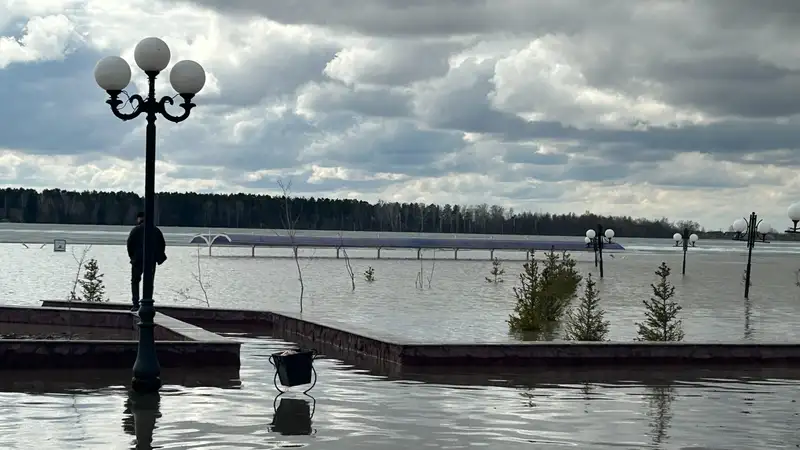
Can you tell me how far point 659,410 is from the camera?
13.1m

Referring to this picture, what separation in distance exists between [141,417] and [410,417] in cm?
270

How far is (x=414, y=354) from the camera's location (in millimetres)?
16562

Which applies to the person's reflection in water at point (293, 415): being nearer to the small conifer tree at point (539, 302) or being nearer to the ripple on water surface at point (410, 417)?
the ripple on water surface at point (410, 417)

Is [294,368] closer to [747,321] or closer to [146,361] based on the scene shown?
[146,361]

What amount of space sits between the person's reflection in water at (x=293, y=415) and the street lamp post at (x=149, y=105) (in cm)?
154

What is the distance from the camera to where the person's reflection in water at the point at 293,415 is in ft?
37.4

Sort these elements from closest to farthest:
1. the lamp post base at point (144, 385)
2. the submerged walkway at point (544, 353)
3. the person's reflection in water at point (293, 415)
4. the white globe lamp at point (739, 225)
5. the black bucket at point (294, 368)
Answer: the person's reflection in water at point (293, 415) < the lamp post base at point (144, 385) < the black bucket at point (294, 368) < the submerged walkway at point (544, 353) < the white globe lamp at point (739, 225)

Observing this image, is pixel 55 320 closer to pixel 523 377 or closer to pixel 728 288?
pixel 523 377

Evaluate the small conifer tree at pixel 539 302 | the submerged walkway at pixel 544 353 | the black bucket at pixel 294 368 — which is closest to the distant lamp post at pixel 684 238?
the small conifer tree at pixel 539 302

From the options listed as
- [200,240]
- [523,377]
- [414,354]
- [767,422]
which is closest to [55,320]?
[414,354]

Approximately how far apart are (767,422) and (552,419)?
2.26 m

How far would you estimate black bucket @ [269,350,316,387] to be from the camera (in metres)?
13.6

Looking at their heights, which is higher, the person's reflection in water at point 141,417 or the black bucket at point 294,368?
the black bucket at point 294,368

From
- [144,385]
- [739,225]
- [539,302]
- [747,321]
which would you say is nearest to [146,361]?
[144,385]
